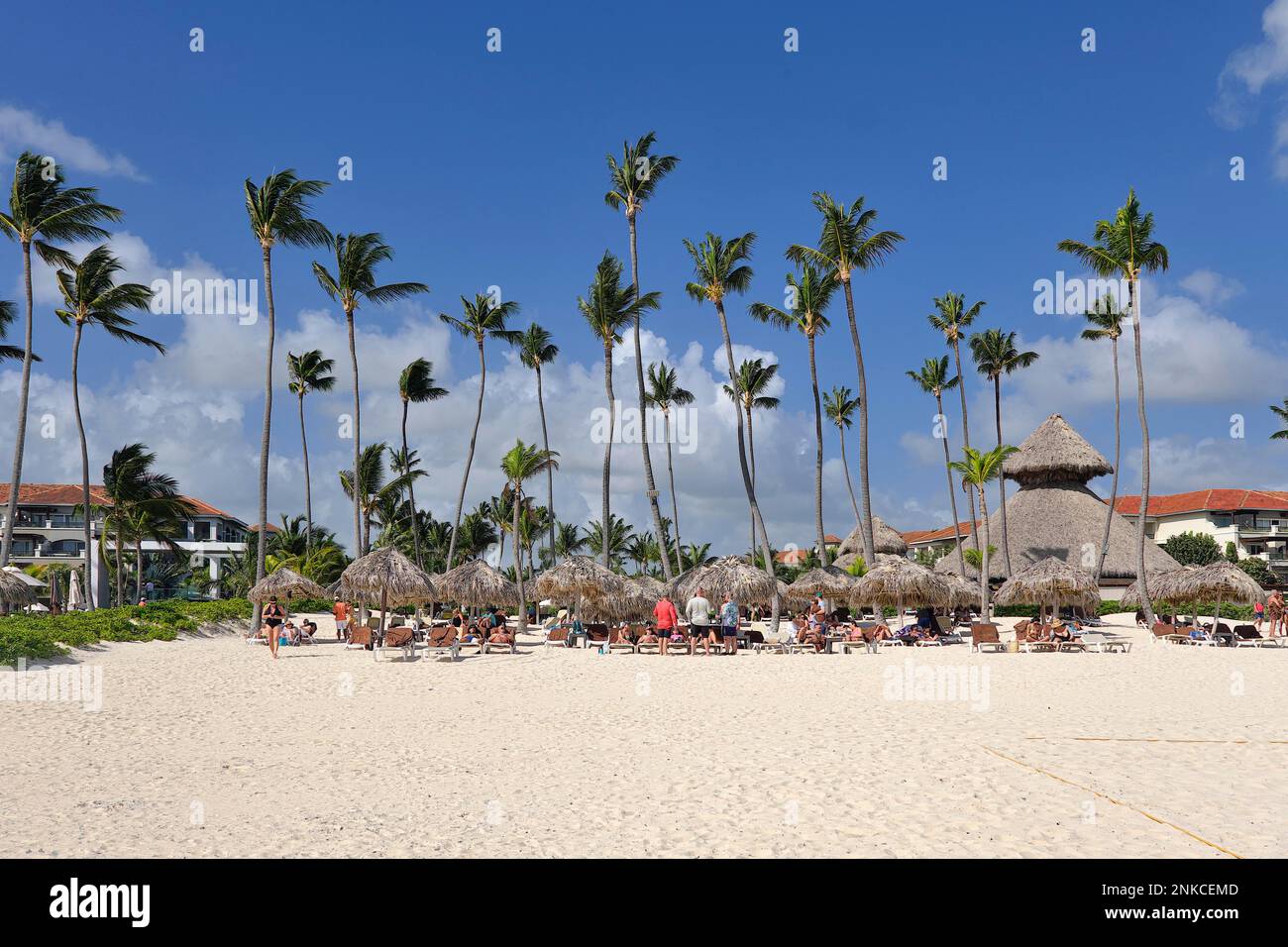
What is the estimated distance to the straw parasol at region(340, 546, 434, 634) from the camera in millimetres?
22844

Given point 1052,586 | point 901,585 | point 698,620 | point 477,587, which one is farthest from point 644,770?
point 1052,586

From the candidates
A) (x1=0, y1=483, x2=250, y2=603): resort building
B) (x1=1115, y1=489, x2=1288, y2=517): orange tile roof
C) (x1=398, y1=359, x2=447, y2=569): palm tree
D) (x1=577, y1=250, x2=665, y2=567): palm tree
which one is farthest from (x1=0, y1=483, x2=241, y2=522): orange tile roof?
(x1=1115, y1=489, x2=1288, y2=517): orange tile roof

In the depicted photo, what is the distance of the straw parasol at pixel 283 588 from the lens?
25377 millimetres

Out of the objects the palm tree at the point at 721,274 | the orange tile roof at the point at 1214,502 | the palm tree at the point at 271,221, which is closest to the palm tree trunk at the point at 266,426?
the palm tree at the point at 271,221

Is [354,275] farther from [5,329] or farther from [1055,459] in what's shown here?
[1055,459]

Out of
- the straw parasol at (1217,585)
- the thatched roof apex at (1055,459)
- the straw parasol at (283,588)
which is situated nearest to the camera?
the straw parasol at (283,588)

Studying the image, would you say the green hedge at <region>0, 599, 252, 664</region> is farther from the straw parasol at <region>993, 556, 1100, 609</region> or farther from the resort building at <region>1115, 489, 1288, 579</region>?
the resort building at <region>1115, 489, 1288, 579</region>

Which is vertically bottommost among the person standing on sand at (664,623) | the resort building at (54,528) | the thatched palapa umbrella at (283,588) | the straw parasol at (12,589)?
the person standing on sand at (664,623)

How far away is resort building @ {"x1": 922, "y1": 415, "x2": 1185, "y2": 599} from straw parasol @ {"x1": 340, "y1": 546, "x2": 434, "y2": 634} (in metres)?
25.3

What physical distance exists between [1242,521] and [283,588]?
211 feet

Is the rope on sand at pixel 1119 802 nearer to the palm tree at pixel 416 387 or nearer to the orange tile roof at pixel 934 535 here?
the palm tree at pixel 416 387

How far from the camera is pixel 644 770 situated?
809 cm

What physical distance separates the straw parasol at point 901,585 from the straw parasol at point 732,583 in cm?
296
